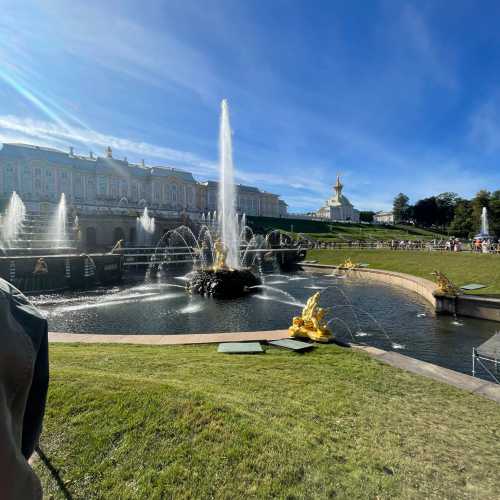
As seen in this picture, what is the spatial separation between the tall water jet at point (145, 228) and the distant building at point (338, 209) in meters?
87.7

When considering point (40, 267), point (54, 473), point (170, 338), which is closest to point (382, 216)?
point (40, 267)

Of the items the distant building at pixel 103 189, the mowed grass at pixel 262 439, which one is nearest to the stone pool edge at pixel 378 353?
the mowed grass at pixel 262 439

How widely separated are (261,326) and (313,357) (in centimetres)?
531

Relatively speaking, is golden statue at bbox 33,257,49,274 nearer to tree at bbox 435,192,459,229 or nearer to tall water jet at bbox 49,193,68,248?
tall water jet at bbox 49,193,68,248

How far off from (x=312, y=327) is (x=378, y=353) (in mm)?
2043

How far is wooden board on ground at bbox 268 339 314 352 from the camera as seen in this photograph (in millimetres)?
9008

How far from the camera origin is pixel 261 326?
530 inches

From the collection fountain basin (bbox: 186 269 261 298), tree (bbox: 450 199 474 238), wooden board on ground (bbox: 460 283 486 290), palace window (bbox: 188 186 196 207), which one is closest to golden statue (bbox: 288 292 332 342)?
fountain basin (bbox: 186 269 261 298)

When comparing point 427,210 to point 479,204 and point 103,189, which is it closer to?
point 479,204

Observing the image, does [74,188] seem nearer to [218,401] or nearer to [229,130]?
[229,130]

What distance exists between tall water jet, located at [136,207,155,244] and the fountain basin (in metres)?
43.4

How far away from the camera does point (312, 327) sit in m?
10.1

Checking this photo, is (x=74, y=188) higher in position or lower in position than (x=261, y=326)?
higher

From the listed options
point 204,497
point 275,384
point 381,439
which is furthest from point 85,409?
point 381,439
